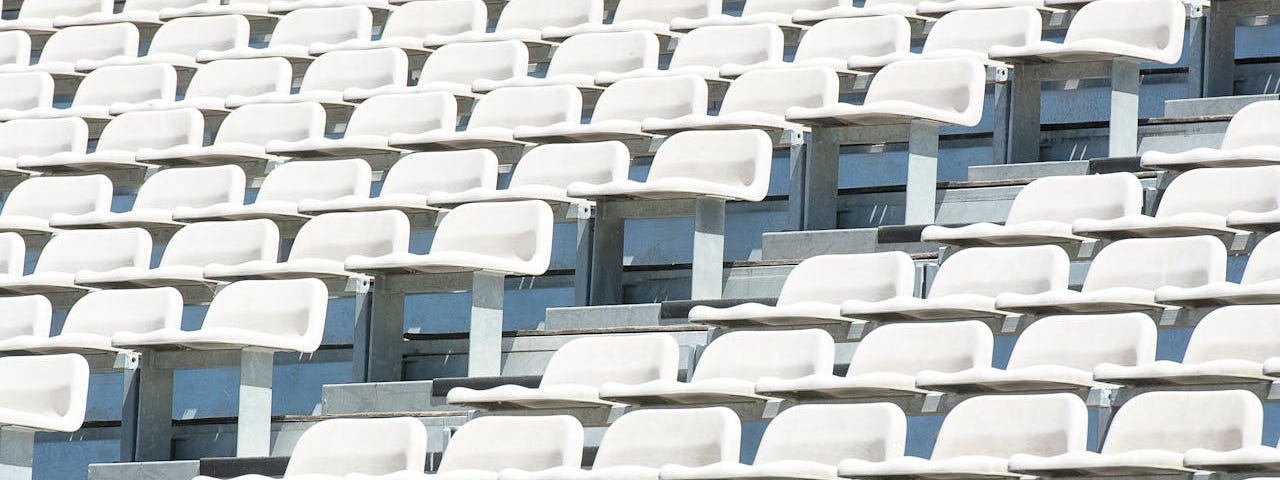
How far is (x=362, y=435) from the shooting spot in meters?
4.43

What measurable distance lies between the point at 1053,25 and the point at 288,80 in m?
2.38

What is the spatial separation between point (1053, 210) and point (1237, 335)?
842 mm

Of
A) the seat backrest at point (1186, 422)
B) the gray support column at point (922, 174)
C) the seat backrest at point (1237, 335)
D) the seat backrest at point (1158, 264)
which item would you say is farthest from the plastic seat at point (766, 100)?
the seat backrest at point (1186, 422)

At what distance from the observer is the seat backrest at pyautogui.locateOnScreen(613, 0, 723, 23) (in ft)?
21.8

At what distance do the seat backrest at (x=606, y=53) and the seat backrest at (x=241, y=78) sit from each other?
929mm

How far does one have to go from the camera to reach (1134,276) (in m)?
4.29

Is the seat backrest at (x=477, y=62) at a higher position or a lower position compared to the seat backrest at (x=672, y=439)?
Result: higher

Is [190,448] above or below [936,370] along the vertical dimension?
below

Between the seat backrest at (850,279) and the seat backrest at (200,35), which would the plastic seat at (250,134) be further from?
the seat backrest at (850,279)

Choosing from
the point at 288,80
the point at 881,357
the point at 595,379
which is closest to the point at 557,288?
the point at 595,379

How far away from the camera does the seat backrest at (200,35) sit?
24.5ft

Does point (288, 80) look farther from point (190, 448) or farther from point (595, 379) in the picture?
point (595, 379)

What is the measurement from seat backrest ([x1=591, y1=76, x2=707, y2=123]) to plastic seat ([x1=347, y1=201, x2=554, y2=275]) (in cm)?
70

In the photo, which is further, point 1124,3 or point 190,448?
point 1124,3
